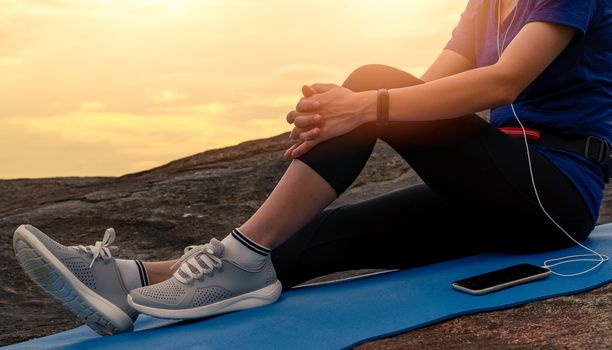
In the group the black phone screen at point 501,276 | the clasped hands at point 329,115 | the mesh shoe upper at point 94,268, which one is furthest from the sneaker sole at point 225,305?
the black phone screen at point 501,276

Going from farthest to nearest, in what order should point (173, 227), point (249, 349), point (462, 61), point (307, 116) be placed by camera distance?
point (173, 227) → point (462, 61) → point (307, 116) → point (249, 349)

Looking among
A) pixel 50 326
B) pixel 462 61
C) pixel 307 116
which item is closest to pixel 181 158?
pixel 50 326

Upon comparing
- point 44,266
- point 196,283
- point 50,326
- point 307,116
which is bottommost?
point 50,326

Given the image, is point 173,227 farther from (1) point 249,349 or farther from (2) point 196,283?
(1) point 249,349

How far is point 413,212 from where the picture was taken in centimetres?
249

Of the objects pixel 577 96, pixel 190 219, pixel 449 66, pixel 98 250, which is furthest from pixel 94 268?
pixel 190 219

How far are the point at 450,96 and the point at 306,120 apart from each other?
0.41 meters

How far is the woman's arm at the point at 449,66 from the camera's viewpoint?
109 inches

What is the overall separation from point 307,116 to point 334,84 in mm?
141

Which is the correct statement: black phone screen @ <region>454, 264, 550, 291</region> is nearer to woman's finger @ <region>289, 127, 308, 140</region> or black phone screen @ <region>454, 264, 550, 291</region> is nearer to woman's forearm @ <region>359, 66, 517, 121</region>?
woman's forearm @ <region>359, 66, 517, 121</region>

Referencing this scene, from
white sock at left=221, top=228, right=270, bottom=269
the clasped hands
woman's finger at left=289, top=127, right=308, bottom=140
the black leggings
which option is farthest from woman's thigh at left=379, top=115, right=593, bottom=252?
white sock at left=221, top=228, right=270, bottom=269

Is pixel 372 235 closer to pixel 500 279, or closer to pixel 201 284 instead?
pixel 500 279

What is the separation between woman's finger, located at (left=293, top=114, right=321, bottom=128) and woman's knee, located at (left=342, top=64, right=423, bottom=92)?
0.20 m

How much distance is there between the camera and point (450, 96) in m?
2.08
